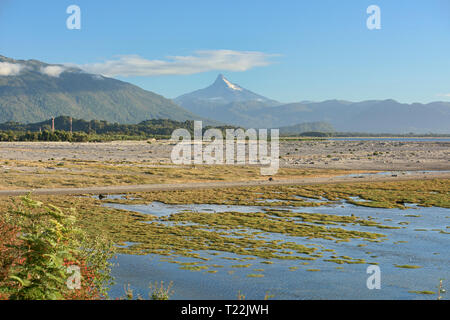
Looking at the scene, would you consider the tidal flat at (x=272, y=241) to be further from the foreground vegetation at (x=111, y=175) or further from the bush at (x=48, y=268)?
the foreground vegetation at (x=111, y=175)

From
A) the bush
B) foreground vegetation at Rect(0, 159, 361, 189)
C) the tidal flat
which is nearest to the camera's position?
the bush

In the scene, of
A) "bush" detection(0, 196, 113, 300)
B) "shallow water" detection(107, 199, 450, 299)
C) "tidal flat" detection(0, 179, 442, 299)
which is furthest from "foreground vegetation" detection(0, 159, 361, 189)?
"bush" detection(0, 196, 113, 300)

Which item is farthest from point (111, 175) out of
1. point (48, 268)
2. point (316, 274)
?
point (48, 268)

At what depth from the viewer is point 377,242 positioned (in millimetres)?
23984

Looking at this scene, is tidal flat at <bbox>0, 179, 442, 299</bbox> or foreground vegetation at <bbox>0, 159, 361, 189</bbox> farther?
foreground vegetation at <bbox>0, 159, 361, 189</bbox>

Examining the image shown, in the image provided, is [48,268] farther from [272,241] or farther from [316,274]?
[272,241]

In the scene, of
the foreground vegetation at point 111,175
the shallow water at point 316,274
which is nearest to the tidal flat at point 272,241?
the shallow water at point 316,274

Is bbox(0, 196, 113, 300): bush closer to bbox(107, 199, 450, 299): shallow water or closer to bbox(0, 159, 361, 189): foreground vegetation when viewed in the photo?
bbox(107, 199, 450, 299): shallow water

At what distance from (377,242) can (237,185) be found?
81.7 feet

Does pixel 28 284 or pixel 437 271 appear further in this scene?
pixel 437 271
